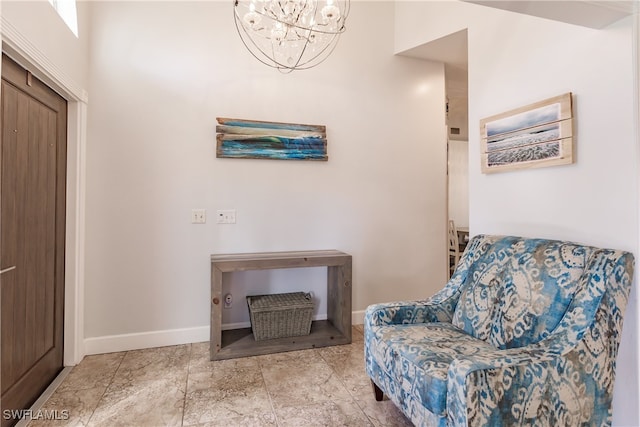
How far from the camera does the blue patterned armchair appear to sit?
1258mm

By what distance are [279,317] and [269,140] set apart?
154 cm

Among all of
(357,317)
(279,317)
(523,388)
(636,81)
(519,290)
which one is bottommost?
(357,317)

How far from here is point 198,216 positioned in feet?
9.27

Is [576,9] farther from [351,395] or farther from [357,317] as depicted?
[357,317]

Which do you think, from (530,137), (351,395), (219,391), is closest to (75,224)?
(219,391)

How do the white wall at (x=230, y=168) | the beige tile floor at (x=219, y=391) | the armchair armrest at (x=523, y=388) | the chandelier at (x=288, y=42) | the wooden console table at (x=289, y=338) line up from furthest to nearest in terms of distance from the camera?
the chandelier at (x=288, y=42) → the white wall at (x=230, y=168) → the wooden console table at (x=289, y=338) → the beige tile floor at (x=219, y=391) → the armchair armrest at (x=523, y=388)

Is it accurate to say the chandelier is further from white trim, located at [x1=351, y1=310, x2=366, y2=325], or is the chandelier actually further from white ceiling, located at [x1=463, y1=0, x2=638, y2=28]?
white trim, located at [x1=351, y1=310, x2=366, y2=325]

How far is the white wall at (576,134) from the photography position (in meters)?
1.57

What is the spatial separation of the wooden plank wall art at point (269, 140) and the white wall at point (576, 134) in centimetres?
133

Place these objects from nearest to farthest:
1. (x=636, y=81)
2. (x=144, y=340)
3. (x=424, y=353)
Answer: (x=636, y=81) < (x=424, y=353) < (x=144, y=340)

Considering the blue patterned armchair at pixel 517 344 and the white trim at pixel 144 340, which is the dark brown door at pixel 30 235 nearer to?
Result: the white trim at pixel 144 340

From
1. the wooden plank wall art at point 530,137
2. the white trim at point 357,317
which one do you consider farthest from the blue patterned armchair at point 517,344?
the white trim at point 357,317

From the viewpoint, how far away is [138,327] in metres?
2.73

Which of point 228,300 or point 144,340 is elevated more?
point 228,300
